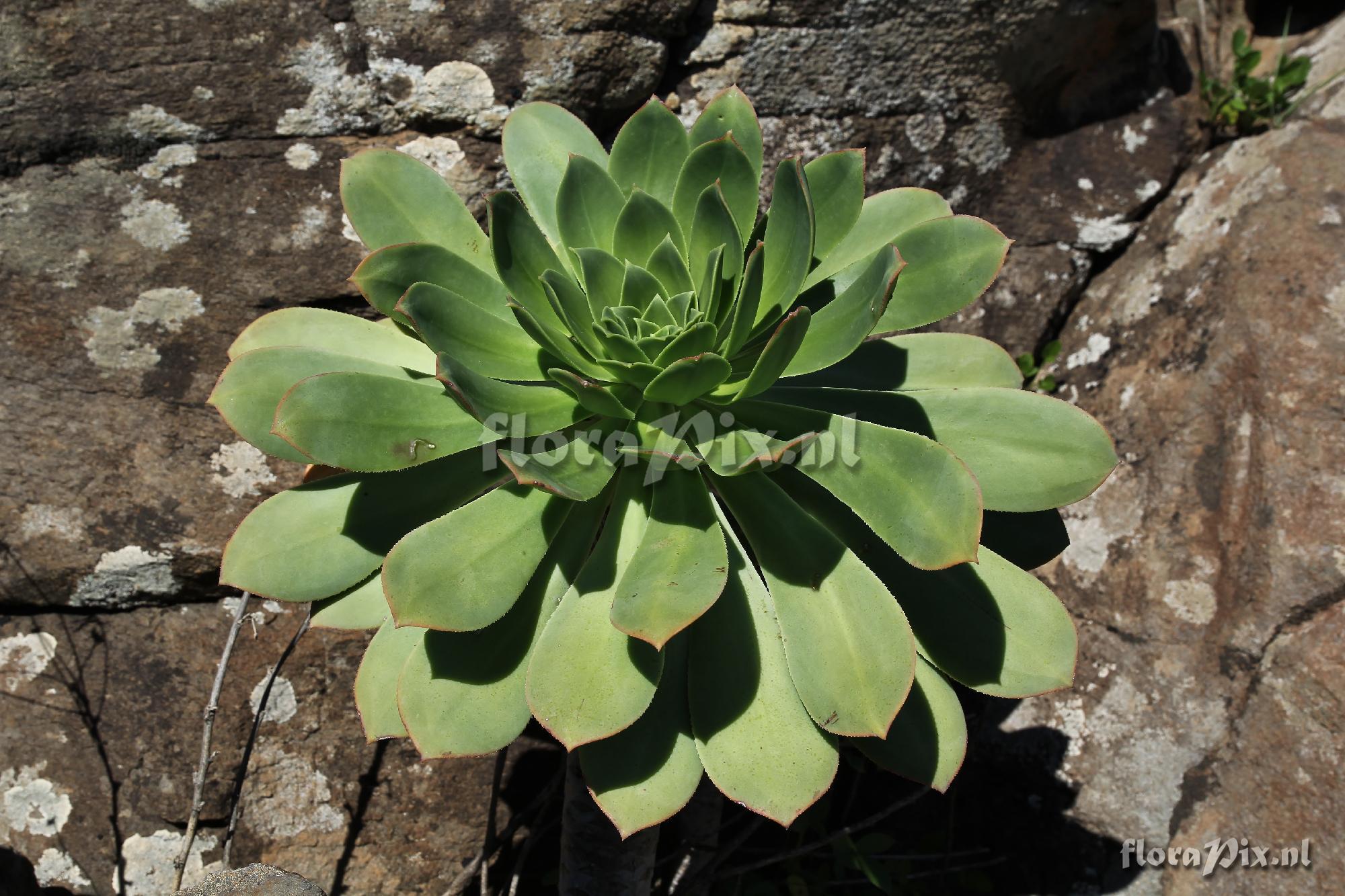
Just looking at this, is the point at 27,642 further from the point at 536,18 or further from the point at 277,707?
the point at 536,18

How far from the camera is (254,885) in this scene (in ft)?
3.99

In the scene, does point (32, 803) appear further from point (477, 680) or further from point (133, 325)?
point (477, 680)

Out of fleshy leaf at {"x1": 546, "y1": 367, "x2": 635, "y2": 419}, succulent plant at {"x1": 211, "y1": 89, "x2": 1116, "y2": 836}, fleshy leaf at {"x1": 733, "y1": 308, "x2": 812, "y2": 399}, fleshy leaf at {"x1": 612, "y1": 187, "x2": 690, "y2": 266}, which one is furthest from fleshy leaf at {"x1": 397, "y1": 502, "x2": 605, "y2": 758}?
fleshy leaf at {"x1": 612, "y1": 187, "x2": 690, "y2": 266}

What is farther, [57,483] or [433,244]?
[57,483]

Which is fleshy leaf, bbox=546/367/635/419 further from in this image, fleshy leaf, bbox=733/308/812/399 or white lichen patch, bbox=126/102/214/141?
white lichen patch, bbox=126/102/214/141

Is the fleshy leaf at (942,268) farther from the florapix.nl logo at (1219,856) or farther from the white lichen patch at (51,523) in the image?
the white lichen patch at (51,523)

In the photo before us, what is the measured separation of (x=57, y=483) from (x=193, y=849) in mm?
668

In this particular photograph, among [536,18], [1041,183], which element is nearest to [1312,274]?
[1041,183]

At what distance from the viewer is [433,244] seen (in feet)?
3.91

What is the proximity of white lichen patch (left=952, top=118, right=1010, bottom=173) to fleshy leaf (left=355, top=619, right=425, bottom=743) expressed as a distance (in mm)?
1563

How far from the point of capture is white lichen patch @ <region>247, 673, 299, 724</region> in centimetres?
161

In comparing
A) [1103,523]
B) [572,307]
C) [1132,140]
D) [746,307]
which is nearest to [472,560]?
[572,307]

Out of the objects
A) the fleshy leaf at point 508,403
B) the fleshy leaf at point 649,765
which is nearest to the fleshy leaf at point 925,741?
the fleshy leaf at point 649,765

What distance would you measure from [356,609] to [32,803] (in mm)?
812
